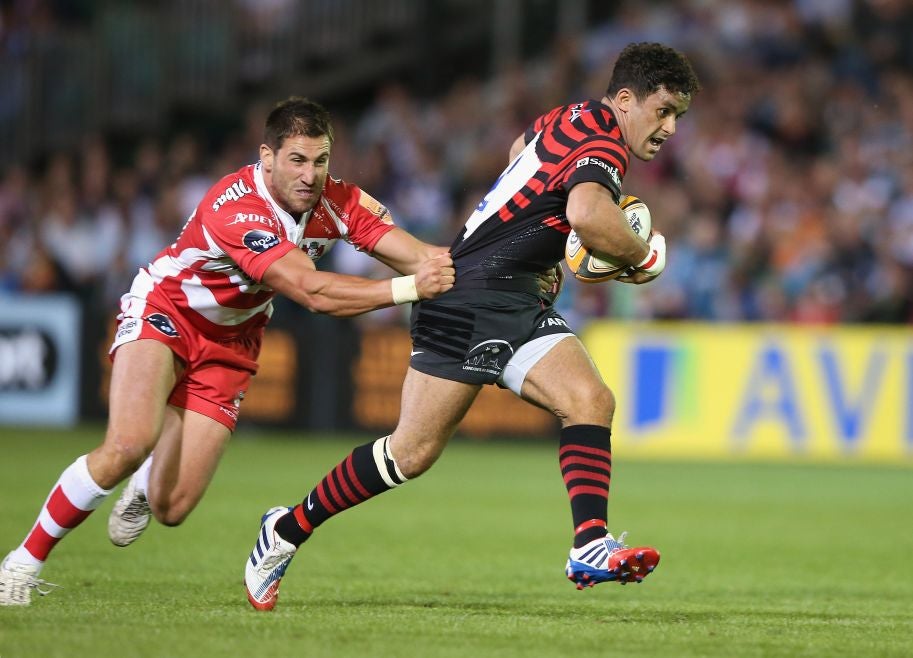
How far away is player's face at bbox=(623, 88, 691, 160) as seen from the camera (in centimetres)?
664

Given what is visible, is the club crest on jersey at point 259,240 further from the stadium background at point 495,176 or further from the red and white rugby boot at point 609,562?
the stadium background at point 495,176

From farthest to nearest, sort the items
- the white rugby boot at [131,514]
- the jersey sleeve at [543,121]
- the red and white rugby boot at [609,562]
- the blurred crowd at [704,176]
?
the blurred crowd at [704,176] → the white rugby boot at [131,514] → the jersey sleeve at [543,121] → the red and white rugby boot at [609,562]

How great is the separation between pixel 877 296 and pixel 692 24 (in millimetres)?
6172

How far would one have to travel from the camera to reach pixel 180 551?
895 centimetres

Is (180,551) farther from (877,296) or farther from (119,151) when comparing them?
(119,151)

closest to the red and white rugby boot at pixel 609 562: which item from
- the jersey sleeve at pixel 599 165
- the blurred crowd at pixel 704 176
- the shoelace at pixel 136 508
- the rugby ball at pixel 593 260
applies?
the rugby ball at pixel 593 260

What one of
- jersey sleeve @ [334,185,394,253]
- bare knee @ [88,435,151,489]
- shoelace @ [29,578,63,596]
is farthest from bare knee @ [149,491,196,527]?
jersey sleeve @ [334,185,394,253]

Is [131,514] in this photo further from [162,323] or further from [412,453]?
[412,453]

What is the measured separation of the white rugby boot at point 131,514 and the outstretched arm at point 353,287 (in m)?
1.69

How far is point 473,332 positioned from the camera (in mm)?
6637

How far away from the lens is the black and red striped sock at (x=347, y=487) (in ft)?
22.0

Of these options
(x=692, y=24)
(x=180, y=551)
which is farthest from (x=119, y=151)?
(x=180, y=551)

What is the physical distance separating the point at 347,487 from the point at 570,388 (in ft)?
3.80

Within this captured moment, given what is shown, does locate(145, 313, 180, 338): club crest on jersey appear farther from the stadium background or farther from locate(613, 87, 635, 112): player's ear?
the stadium background
